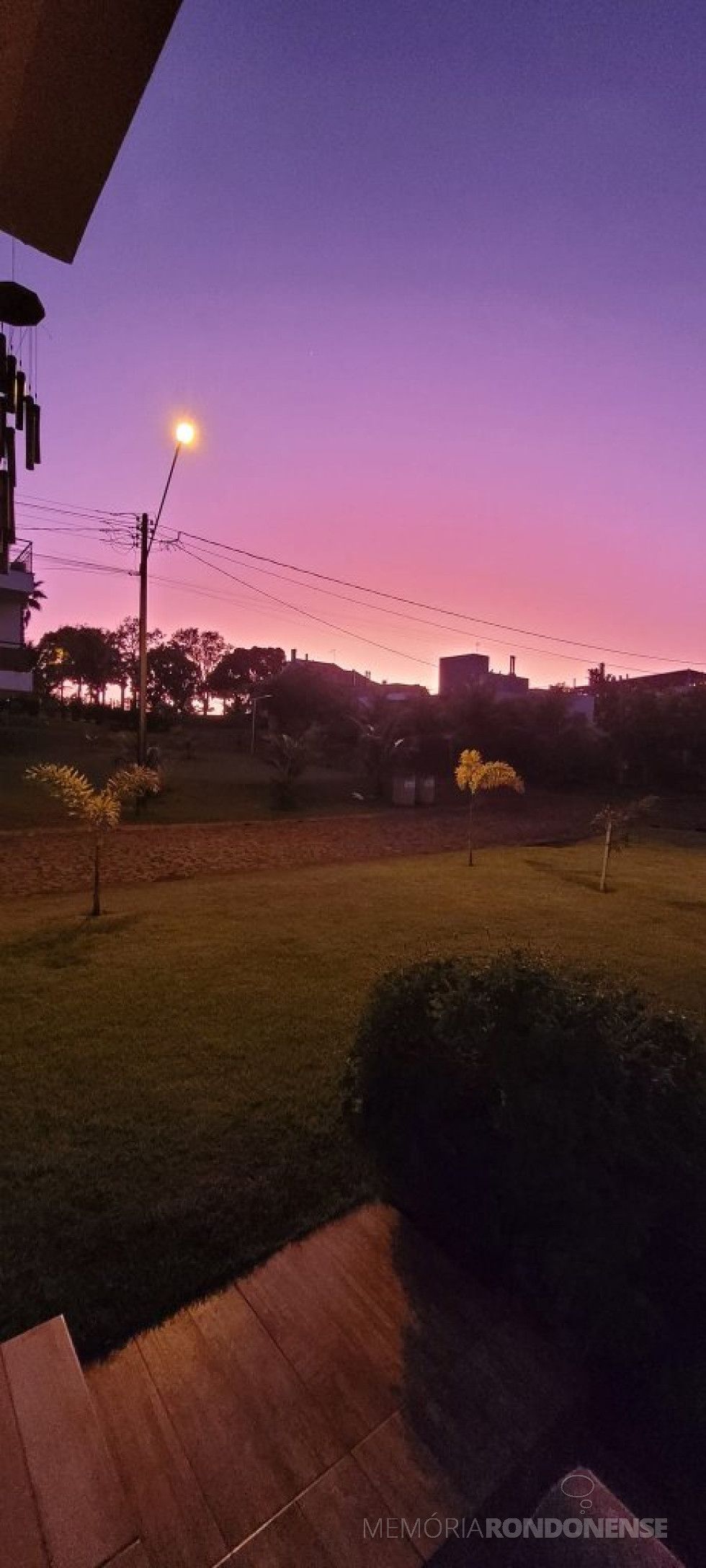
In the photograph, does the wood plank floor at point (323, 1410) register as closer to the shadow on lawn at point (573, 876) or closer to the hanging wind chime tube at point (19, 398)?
the hanging wind chime tube at point (19, 398)

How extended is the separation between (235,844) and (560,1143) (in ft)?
45.2

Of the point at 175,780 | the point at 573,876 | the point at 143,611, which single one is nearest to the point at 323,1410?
the point at 573,876

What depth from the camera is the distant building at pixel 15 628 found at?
28970 millimetres

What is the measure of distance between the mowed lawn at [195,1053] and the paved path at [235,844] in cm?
172

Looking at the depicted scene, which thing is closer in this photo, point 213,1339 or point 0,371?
point 213,1339

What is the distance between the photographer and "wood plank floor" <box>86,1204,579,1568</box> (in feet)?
Result: 6.43

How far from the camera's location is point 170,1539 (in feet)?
6.27

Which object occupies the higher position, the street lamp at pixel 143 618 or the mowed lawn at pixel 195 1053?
the street lamp at pixel 143 618

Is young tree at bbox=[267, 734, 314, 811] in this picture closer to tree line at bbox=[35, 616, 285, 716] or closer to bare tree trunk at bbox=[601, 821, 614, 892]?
bare tree trunk at bbox=[601, 821, 614, 892]

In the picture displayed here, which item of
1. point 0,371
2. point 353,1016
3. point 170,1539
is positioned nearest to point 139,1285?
point 170,1539

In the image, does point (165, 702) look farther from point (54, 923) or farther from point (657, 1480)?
point (657, 1480)

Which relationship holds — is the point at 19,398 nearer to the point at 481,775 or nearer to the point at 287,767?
the point at 481,775

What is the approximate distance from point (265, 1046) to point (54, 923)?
15.1 ft

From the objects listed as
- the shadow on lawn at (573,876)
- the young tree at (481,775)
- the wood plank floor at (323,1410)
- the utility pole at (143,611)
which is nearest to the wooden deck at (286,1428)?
the wood plank floor at (323,1410)
